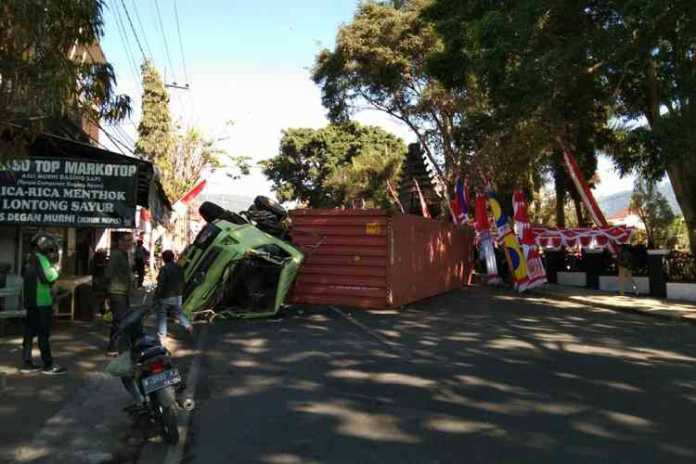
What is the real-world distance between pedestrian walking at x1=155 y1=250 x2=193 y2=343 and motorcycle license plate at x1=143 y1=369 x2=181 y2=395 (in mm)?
4575

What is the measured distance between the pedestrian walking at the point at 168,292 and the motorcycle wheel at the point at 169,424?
459 centimetres

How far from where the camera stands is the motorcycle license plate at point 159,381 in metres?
5.12

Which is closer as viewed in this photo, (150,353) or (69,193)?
(150,353)

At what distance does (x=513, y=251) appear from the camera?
21406 millimetres

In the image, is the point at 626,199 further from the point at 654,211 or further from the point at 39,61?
the point at 39,61

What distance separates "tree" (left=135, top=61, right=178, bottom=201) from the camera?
34344 millimetres

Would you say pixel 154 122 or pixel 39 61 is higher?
pixel 154 122

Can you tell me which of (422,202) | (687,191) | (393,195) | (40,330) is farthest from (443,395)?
(393,195)

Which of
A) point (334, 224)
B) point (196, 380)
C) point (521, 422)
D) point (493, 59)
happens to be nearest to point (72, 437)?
point (196, 380)

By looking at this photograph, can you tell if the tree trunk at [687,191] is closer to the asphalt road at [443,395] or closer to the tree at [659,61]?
the tree at [659,61]

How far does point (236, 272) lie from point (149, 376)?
803 cm

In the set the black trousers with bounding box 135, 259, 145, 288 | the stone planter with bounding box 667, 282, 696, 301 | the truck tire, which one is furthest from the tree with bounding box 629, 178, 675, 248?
the black trousers with bounding box 135, 259, 145, 288

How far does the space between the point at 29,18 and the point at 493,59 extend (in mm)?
11527

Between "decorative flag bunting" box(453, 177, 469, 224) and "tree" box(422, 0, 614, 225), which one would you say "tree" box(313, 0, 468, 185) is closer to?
"decorative flag bunting" box(453, 177, 469, 224)
